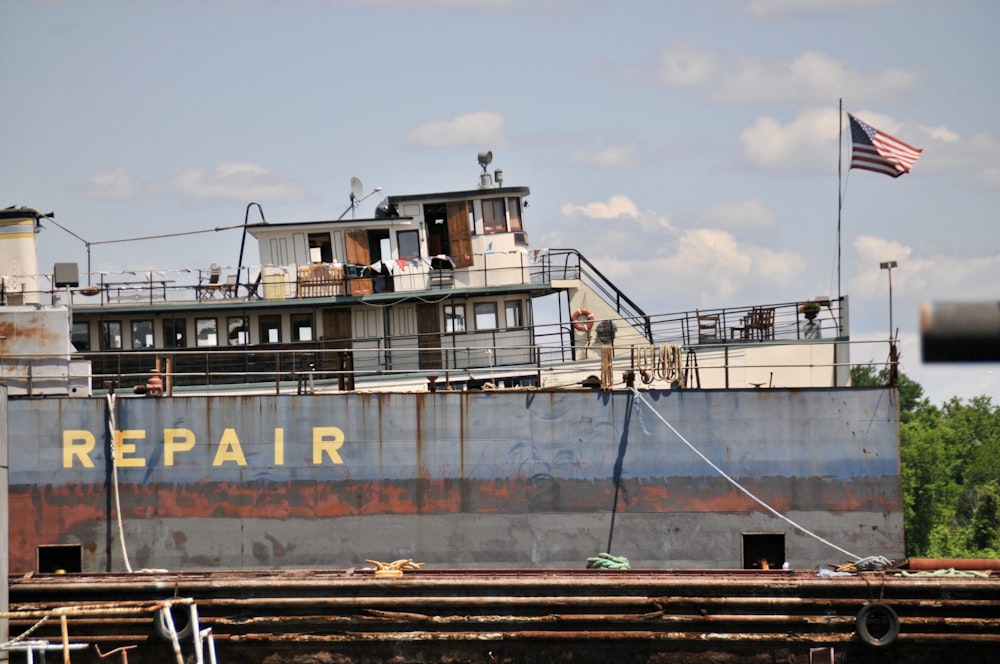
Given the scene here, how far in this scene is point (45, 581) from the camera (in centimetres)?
1756

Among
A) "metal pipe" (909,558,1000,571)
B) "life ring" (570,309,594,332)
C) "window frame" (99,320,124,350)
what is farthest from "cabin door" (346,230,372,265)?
"metal pipe" (909,558,1000,571)

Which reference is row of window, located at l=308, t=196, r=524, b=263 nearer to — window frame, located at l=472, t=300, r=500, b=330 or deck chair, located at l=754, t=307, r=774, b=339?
window frame, located at l=472, t=300, r=500, b=330

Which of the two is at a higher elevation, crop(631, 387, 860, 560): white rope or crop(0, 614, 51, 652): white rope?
crop(631, 387, 860, 560): white rope

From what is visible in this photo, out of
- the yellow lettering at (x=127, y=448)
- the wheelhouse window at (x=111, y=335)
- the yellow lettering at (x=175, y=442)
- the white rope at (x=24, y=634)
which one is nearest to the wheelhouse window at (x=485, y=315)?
the yellow lettering at (x=175, y=442)

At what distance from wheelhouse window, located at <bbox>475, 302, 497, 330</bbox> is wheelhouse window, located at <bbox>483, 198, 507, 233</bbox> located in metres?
1.95

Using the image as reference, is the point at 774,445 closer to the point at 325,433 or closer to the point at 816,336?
the point at 816,336

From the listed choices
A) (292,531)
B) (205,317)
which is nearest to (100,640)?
(292,531)

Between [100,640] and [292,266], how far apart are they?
11.6m

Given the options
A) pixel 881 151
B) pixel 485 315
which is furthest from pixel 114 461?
pixel 881 151

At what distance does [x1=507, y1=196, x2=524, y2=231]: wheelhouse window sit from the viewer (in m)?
27.0

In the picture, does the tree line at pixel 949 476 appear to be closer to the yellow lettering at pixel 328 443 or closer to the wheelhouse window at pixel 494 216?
the wheelhouse window at pixel 494 216

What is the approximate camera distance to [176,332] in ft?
86.2

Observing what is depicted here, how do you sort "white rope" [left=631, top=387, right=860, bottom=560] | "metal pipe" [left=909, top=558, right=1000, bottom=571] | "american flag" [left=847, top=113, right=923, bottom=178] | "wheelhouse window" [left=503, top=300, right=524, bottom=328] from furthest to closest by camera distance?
"wheelhouse window" [left=503, top=300, right=524, bottom=328] → "american flag" [left=847, top=113, right=923, bottom=178] → "white rope" [left=631, top=387, right=860, bottom=560] → "metal pipe" [left=909, top=558, right=1000, bottom=571]

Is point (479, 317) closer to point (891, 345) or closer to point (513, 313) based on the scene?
point (513, 313)
